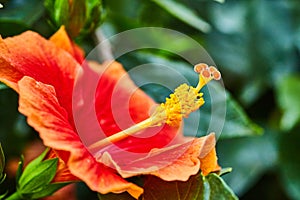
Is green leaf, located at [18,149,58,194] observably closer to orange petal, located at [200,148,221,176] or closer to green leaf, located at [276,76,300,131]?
orange petal, located at [200,148,221,176]

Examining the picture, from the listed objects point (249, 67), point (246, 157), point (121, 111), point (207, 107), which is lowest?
point (246, 157)

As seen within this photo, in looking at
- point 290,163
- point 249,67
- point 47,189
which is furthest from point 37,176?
point 249,67

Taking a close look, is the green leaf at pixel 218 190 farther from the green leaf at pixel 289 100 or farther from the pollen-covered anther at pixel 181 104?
the green leaf at pixel 289 100

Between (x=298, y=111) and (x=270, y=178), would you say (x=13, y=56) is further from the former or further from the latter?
(x=270, y=178)

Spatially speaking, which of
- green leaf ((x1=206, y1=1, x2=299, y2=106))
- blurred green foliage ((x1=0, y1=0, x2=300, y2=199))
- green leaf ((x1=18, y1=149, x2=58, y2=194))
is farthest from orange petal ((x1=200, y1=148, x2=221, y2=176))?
green leaf ((x1=206, y1=1, x2=299, y2=106))

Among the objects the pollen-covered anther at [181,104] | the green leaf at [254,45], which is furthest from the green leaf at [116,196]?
the green leaf at [254,45]

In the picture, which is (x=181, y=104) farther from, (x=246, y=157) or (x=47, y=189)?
(x=246, y=157)
